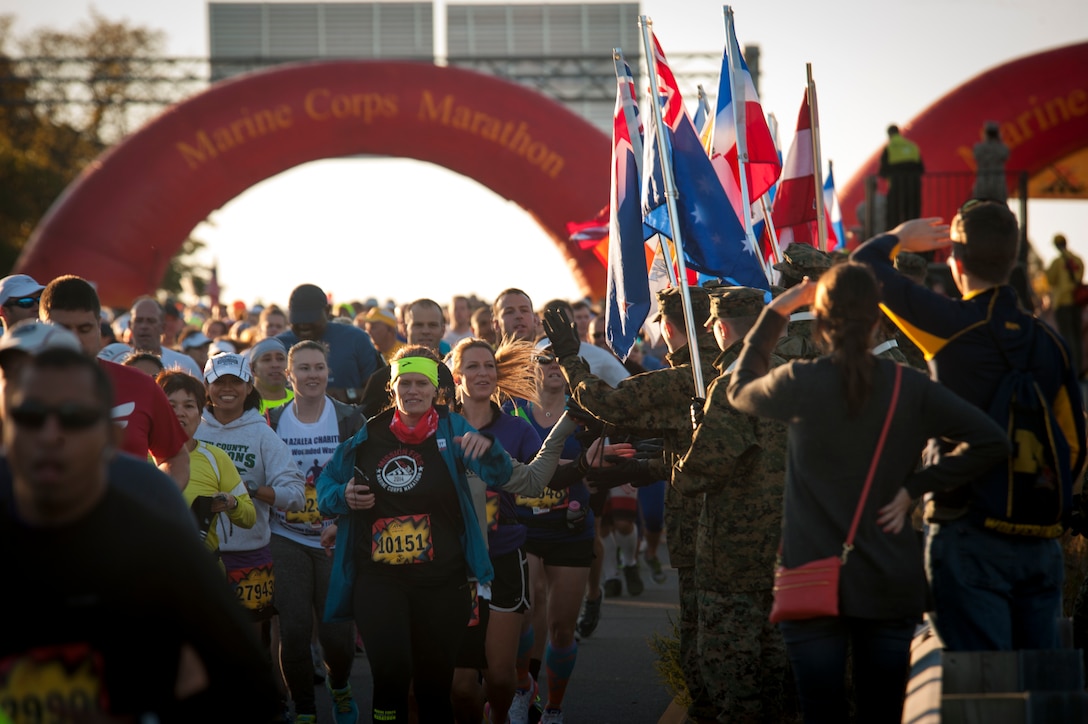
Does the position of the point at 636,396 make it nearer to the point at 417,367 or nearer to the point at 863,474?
the point at 417,367

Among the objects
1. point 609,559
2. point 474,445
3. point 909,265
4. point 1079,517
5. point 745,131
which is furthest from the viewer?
point 609,559

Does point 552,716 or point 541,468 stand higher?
point 541,468

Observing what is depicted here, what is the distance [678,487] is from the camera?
5.50 m

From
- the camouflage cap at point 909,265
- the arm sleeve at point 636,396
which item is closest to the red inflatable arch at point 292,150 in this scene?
the camouflage cap at point 909,265

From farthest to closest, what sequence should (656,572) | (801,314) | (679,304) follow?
(656,572), (679,304), (801,314)

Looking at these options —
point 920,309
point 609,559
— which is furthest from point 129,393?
point 609,559

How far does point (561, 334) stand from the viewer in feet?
20.2

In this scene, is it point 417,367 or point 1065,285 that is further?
point 1065,285

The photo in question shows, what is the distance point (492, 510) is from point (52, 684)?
4.02m

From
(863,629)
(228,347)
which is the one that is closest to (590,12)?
(228,347)

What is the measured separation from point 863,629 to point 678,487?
1.41 metres

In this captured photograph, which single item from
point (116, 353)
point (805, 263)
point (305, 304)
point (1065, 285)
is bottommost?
point (116, 353)

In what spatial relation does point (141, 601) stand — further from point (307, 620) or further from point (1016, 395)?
point (307, 620)

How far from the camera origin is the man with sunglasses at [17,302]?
674cm
